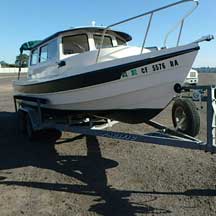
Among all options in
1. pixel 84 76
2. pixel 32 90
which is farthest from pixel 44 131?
pixel 84 76

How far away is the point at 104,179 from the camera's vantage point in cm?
498

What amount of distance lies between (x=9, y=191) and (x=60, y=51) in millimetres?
3367

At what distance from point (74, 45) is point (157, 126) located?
261 centimetres

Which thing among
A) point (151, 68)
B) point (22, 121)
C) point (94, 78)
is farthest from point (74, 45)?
point (22, 121)

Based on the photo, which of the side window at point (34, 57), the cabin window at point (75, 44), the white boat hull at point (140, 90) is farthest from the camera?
the side window at point (34, 57)

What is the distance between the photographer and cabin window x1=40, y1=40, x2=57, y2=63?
7195mm

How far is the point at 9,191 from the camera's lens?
4.64 metres

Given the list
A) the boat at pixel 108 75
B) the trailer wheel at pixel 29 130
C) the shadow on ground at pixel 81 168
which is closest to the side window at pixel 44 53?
the boat at pixel 108 75

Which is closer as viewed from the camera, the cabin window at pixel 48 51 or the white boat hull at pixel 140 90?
the white boat hull at pixel 140 90

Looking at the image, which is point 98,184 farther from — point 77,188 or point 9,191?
point 9,191

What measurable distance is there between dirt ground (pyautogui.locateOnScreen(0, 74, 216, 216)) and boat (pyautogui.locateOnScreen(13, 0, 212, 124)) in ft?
2.74

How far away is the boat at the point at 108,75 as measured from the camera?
505 centimetres

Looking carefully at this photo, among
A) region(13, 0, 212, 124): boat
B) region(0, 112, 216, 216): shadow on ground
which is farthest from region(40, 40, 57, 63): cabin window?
region(0, 112, 216, 216): shadow on ground

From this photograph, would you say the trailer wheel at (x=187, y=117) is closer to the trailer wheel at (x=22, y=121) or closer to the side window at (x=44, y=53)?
the side window at (x=44, y=53)
